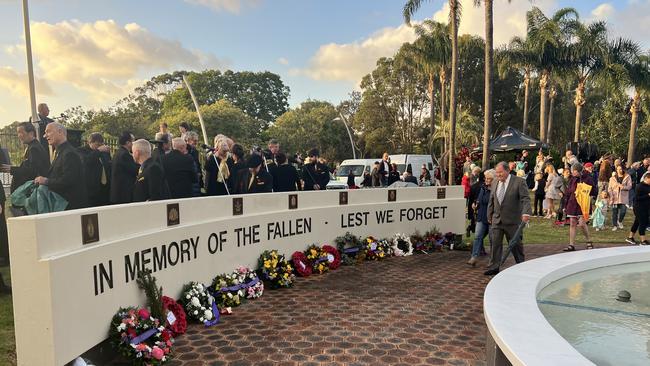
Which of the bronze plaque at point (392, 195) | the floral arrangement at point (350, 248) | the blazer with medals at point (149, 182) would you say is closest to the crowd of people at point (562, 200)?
the bronze plaque at point (392, 195)

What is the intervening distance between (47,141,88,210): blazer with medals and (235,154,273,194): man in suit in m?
2.94

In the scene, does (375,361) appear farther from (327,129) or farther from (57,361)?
(327,129)

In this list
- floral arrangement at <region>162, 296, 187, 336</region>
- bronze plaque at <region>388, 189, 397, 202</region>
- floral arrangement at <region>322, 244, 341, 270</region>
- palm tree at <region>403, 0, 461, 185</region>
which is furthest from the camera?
palm tree at <region>403, 0, 461, 185</region>

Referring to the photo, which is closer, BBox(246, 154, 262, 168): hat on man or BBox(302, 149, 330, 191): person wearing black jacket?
BBox(246, 154, 262, 168): hat on man

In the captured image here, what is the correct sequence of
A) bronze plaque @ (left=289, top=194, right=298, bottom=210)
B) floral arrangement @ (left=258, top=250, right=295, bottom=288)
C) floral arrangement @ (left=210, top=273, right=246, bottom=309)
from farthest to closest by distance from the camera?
bronze plaque @ (left=289, top=194, right=298, bottom=210)
floral arrangement @ (left=258, top=250, right=295, bottom=288)
floral arrangement @ (left=210, top=273, right=246, bottom=309)

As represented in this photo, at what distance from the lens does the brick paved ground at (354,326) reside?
4.27 meters

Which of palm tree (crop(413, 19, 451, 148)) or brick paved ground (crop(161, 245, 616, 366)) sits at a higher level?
palm tree (crop(413, 19, 451, 148))

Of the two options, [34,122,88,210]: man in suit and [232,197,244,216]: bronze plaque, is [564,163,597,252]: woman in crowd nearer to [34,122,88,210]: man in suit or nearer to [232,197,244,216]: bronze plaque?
[232,197,244,216]: bronze plaque

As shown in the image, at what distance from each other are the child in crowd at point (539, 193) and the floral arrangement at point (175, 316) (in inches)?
506

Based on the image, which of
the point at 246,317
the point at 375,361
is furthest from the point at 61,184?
the point at 375,361

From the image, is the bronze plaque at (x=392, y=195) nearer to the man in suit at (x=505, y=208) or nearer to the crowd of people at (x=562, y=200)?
the crowd of people at (x=562, y=200)

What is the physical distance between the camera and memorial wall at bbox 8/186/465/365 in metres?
3.28

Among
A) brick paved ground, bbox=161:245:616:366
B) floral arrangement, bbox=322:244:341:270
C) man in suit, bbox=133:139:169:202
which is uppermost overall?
man in suit, bbox=133:139:169:202

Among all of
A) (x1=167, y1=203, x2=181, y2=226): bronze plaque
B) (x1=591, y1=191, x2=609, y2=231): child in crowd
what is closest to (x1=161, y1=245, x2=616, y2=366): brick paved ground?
(x1=167, y1=203, x2=181, y2=226): bronze plaque
